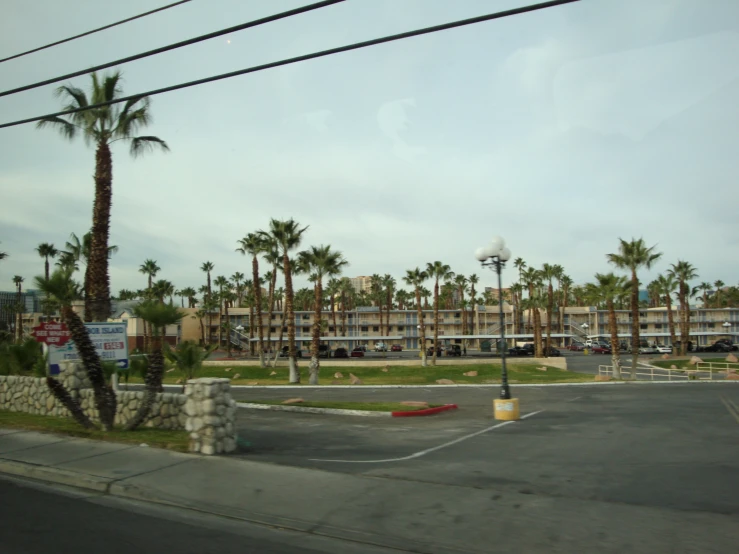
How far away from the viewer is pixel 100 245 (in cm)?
2069

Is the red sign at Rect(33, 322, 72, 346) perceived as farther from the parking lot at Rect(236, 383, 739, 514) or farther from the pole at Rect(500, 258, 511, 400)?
the pole at Rect(500, 258, 511, 400)

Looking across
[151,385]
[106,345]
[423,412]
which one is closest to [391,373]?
[423,412]

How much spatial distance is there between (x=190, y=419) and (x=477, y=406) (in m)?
11.4

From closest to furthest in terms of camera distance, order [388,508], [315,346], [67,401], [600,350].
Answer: [388,508] < [67,401] < [315,346] < [600,350]

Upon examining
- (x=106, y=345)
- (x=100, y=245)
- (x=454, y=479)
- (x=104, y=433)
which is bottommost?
(x=454, y=479)

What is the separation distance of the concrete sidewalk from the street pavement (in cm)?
2

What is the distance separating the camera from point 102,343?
643 inches

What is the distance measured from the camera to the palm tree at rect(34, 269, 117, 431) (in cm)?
1147

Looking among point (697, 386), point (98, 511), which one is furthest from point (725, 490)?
point (697, 386)

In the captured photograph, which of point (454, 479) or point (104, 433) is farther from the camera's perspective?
point (104, 433)

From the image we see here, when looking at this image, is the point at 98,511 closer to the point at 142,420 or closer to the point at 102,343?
the point at 142,420

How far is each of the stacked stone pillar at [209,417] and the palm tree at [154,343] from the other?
1666 mm

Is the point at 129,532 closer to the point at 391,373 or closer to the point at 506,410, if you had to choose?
the point at 506,410

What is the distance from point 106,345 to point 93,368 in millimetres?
4521
